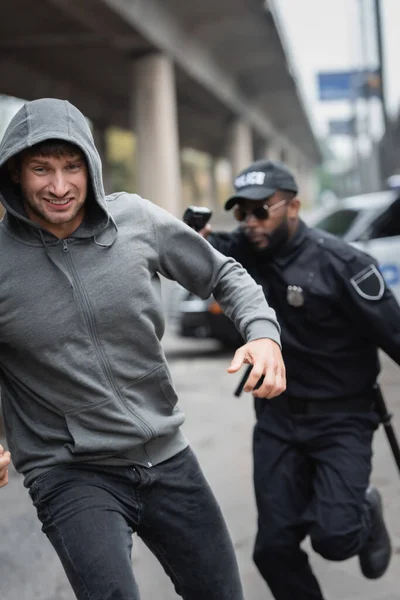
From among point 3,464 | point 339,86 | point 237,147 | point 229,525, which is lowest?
point 229,525

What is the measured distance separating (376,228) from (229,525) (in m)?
6.31

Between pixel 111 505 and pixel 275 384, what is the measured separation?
58 centimetres

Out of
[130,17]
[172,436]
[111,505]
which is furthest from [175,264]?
[130,17]

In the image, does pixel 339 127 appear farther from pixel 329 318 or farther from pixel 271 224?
pixel 329 318

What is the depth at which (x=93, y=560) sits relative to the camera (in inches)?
95.9

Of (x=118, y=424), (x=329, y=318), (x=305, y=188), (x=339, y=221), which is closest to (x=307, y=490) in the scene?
(x=329, y=318)

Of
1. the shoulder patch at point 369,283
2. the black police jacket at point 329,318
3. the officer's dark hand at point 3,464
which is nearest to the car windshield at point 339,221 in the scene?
the black police jacket at point 329,318

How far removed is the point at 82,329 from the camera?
2574mm

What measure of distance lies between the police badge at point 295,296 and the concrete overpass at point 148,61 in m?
13.0

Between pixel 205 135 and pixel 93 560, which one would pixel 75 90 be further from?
pixel 93 560

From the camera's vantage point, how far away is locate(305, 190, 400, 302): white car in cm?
1070

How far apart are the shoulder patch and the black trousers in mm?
503

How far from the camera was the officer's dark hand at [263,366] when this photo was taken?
2385 millimetres

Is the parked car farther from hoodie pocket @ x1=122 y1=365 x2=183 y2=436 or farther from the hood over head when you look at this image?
the hood over head
